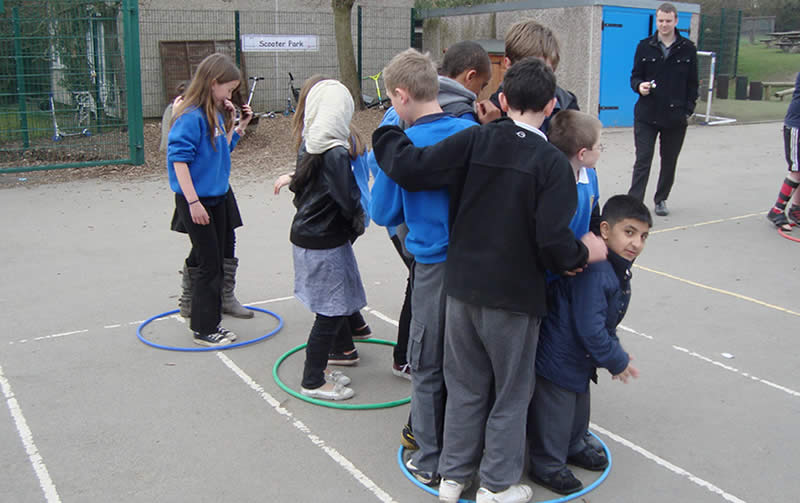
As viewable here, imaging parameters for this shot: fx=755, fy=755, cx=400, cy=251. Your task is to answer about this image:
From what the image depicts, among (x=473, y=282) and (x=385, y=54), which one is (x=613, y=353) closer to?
(x=473, y=282)

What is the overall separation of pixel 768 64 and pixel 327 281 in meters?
29.3

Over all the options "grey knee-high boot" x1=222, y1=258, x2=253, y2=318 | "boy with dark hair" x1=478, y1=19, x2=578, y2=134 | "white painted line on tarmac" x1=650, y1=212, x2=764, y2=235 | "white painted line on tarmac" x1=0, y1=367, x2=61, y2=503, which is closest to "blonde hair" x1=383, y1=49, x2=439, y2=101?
"boy with dark hair" x1=478, y1=19, x2=578, y2=134

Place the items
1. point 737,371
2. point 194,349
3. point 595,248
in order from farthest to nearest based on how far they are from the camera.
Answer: point 194,349 < point 737,371 < point 595,248

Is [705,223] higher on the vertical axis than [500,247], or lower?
lower

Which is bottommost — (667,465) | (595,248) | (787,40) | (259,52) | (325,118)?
(667,465)

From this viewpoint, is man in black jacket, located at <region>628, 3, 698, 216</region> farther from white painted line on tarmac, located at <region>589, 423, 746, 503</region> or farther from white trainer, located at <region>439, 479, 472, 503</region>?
white trainer, located at <region>439, 479, 472, 503</region>

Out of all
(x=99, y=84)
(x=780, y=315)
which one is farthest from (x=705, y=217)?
(x=99, y=84)

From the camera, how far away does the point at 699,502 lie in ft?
10.3

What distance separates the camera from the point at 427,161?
9.31 ft

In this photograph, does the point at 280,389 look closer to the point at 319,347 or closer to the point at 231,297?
the point at 319,347


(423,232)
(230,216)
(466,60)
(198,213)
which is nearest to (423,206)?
(423,232)

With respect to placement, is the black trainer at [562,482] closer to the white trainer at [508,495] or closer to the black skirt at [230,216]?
the white trainer at [508,495]

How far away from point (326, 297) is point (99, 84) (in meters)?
8.28

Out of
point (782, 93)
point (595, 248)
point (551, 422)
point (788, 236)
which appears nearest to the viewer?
point (595, 248)
